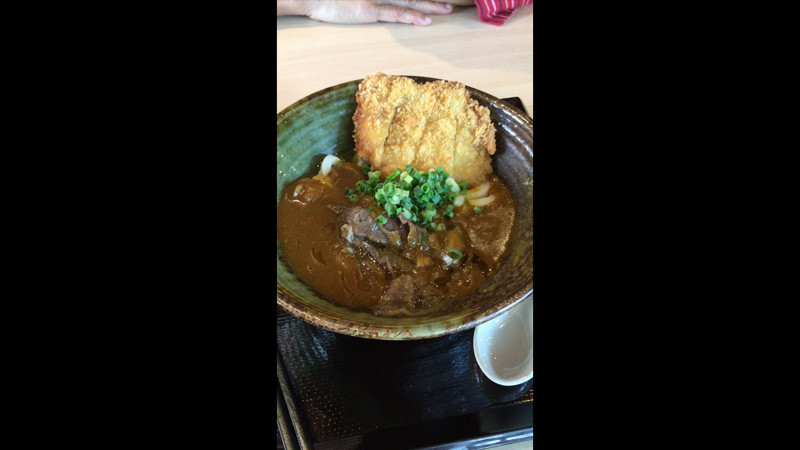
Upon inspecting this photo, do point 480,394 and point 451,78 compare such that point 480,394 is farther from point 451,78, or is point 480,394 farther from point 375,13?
point 375,13

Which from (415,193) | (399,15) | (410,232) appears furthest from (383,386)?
(399,15)

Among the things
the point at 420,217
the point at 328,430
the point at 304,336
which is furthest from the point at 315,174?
the point at 328,430

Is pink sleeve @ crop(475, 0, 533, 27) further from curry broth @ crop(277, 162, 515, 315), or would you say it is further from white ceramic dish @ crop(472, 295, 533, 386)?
white ceramic dish @ crop(472, 295, 533, 386)

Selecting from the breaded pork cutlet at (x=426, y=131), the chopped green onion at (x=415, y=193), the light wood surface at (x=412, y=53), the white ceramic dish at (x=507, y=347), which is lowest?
the white ceramic dish at (x=507, y=347)

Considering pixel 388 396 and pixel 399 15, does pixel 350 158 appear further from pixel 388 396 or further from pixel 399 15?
pixel 399 15

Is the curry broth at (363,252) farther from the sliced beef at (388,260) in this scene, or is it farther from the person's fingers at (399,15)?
the person's fingers at (399,15)

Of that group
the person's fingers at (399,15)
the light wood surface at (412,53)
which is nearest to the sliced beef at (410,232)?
the light wood surface at (412,53)
